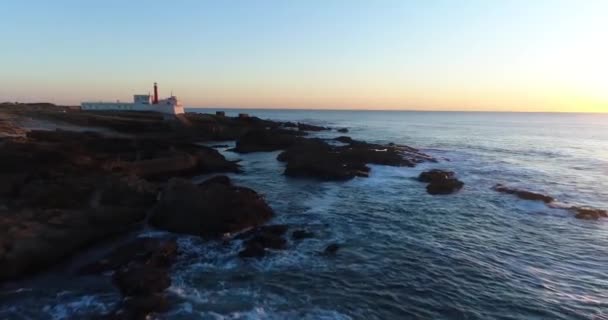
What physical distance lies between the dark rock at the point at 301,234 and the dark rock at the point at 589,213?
16657 mm

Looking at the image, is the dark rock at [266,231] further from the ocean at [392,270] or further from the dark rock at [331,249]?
the dark rock at [331,249]

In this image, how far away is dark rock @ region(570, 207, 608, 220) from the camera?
25.0m

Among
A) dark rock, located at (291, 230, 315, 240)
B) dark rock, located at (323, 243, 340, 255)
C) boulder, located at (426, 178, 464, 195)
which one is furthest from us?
boulder, located at (426, 178, 464, 195)

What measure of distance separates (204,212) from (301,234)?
4996mm

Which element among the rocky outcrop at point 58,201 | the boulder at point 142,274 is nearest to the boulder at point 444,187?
the rocky outcrop at point 58,201

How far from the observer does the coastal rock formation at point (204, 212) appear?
20.5 meters

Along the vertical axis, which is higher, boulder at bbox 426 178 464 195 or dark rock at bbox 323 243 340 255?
boulder at bbox 426 178 464 195

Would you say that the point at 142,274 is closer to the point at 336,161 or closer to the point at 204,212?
the point at 204,212

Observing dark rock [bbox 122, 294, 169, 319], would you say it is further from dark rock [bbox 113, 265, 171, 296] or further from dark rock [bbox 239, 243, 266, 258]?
dark rock [bbox 239, 243, 266, 258]

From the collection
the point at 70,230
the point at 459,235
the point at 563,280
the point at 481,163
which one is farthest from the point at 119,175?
the point at 481,163

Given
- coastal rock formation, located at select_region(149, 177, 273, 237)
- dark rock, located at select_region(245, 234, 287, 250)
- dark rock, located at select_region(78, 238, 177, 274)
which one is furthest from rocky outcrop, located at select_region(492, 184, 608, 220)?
dark rock, located at select_region(78, 238, 177, 274)

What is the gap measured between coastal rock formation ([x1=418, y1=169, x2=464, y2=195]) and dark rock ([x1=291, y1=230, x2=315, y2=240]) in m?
13.3

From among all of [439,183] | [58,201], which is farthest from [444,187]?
[58,201]

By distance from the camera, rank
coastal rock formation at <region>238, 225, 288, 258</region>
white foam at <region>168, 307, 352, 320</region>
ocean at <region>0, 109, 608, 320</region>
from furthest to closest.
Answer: coastal rock formation at <region>238, 225, 288, 258</region>, ocean at <region>0, 109, 608, 320</region>, white foam at <region>168, 307, 352, 320</region>
